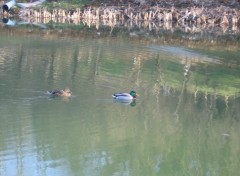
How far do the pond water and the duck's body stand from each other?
0.19m

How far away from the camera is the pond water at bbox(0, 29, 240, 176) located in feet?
37.7

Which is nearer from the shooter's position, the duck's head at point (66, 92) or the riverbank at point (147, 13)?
the duck's head at point (66, 92)

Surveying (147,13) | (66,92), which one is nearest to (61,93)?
(66,92)

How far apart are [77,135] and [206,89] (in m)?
6.62

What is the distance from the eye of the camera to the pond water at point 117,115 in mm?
11484

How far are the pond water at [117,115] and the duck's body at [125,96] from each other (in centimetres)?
19

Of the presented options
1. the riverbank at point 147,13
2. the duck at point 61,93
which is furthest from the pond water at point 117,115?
the riverbank at point 147,13

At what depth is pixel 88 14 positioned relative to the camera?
38.7 meters

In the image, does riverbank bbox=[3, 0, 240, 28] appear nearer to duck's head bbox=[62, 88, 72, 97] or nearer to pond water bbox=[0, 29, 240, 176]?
pond water bbox=[0, 29, 240, 176]

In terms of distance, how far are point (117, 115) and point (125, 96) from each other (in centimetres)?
105

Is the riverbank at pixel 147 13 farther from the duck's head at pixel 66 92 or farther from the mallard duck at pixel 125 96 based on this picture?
the duck's head at pixel 66 92

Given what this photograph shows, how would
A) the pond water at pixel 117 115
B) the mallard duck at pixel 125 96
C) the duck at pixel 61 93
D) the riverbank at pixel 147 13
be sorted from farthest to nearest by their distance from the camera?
the riverbank at pixel 147 13 → the mallard duck at pixel 125 96 → the duck at pixel 61 93 → the pond water at pixel 117 115

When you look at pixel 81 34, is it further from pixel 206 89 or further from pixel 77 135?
pixel 77 135

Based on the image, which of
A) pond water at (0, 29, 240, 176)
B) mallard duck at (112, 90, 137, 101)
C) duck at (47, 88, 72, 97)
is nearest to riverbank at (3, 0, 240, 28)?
pond water at (0, 29, 240, 176)
